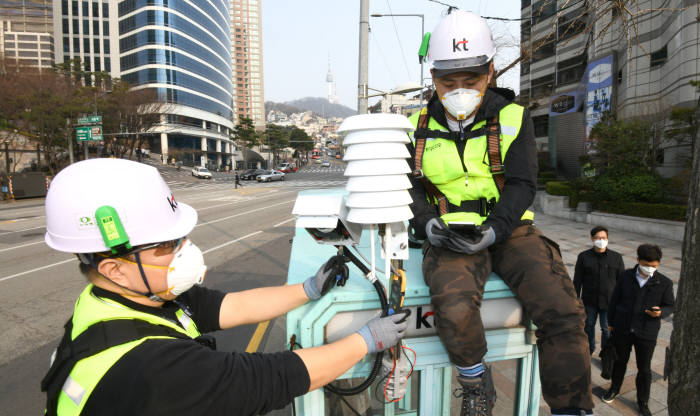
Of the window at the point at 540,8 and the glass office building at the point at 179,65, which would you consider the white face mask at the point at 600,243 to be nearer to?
the window at the point at 540,8

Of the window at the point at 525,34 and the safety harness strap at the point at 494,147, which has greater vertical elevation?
the window at the point at 525,34

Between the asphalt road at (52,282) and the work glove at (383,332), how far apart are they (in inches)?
29.4

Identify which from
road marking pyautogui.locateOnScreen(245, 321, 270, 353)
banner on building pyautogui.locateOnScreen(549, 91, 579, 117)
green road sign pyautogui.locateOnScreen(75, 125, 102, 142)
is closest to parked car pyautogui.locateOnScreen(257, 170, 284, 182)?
green road sign pyautogui.locateOnScreen(75, 125, 102, 142)

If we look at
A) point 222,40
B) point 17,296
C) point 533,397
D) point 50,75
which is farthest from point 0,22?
point 533,397

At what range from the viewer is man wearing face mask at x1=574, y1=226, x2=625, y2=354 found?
13.6 ft

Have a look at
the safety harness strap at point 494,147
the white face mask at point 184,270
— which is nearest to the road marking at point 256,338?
the white face mask at point 184,270

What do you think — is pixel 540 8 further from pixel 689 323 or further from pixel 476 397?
pixel 476 397

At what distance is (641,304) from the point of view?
3.44m

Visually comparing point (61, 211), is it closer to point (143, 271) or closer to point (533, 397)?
point (143, 271)

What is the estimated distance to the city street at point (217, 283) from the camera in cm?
352

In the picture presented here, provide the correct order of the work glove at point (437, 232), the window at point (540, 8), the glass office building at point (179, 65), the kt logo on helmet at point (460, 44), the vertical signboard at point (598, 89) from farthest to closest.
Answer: the glass office building at point (179, 65) → the vertical signboard at point (598, 89) → the window at point (540, 8) → the kt logo on helmet at point (460, 44) → the work glove at point (437, 232)

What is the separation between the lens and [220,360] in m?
1.30

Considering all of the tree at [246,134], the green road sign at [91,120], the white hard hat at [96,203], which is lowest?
the white hard hat at [96,203]

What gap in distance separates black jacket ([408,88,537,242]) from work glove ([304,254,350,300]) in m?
0.59
